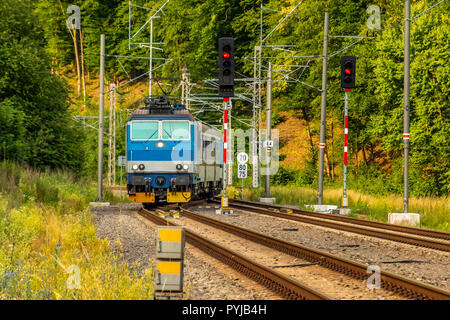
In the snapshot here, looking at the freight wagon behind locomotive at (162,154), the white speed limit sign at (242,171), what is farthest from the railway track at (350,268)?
the white speed limit sign at (242,171)

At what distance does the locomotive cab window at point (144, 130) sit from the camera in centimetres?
2311

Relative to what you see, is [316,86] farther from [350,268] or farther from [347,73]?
[350,268]

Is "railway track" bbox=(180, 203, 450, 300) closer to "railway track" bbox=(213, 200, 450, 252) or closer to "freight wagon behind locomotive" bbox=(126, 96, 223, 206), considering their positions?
"railway track" bbox=(213, 200, 450, 252)

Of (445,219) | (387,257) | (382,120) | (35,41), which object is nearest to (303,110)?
(382,120)

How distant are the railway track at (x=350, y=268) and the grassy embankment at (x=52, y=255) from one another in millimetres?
3342

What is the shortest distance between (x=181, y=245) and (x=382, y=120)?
2623cm

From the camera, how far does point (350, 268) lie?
10242mm

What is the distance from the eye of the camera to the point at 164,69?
2303 inches

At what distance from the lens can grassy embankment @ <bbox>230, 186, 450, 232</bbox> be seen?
19.7 metres

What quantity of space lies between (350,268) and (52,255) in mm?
4959

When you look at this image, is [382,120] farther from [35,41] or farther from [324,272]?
[324,272]

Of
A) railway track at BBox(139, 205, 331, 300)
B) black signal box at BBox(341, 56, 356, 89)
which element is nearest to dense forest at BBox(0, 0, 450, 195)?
black signal box at BBox(341, 56, 356, 89)
